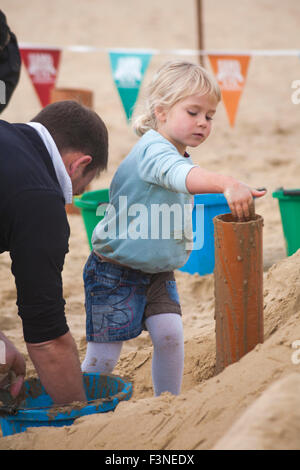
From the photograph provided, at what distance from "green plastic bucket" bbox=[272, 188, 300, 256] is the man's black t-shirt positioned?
7.27 ft

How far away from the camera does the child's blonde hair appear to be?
2.46 m

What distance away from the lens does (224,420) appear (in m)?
1.79

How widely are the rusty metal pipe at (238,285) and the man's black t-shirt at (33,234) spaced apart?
1.71ft

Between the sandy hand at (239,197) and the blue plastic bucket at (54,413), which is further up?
the sandy hand at (239,197)

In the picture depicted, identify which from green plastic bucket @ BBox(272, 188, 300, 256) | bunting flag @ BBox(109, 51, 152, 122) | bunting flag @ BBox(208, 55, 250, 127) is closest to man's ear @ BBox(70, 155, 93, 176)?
green plastic bucket @ BBox(272, 188, 300, 256)

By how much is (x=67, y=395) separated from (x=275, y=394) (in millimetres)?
865

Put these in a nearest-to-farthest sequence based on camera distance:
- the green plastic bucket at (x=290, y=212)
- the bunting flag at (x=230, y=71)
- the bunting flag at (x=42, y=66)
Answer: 1. the green plastic bucket at (x=290, y=212)
2. the bunting flag at (x=230, y=71)
3. the bunting flag at (x=42, y=66)

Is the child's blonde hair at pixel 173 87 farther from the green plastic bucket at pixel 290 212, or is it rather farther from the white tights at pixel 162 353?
the green plastic bucket at pixel 290 212

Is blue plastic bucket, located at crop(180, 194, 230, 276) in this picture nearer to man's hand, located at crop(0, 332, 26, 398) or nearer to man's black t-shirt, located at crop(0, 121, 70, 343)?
man's hand, located at crop(0, 332, 26, 398)

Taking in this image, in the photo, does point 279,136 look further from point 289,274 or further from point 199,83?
point 199,83

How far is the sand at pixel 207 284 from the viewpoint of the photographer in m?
1.80

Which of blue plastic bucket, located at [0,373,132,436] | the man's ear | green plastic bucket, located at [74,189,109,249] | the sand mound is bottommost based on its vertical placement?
blue plastic bucket, located at [0,373,132,436]

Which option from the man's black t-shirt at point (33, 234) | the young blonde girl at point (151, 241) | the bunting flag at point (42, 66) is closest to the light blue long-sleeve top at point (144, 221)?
the young blonde girl at point (151, 241)

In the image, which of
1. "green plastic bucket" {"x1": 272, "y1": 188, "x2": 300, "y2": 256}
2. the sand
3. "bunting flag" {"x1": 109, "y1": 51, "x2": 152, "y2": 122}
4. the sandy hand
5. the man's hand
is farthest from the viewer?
"bunting flag" {"x1": 109, "y1": 51, "x2": 152, "y2": 122}
